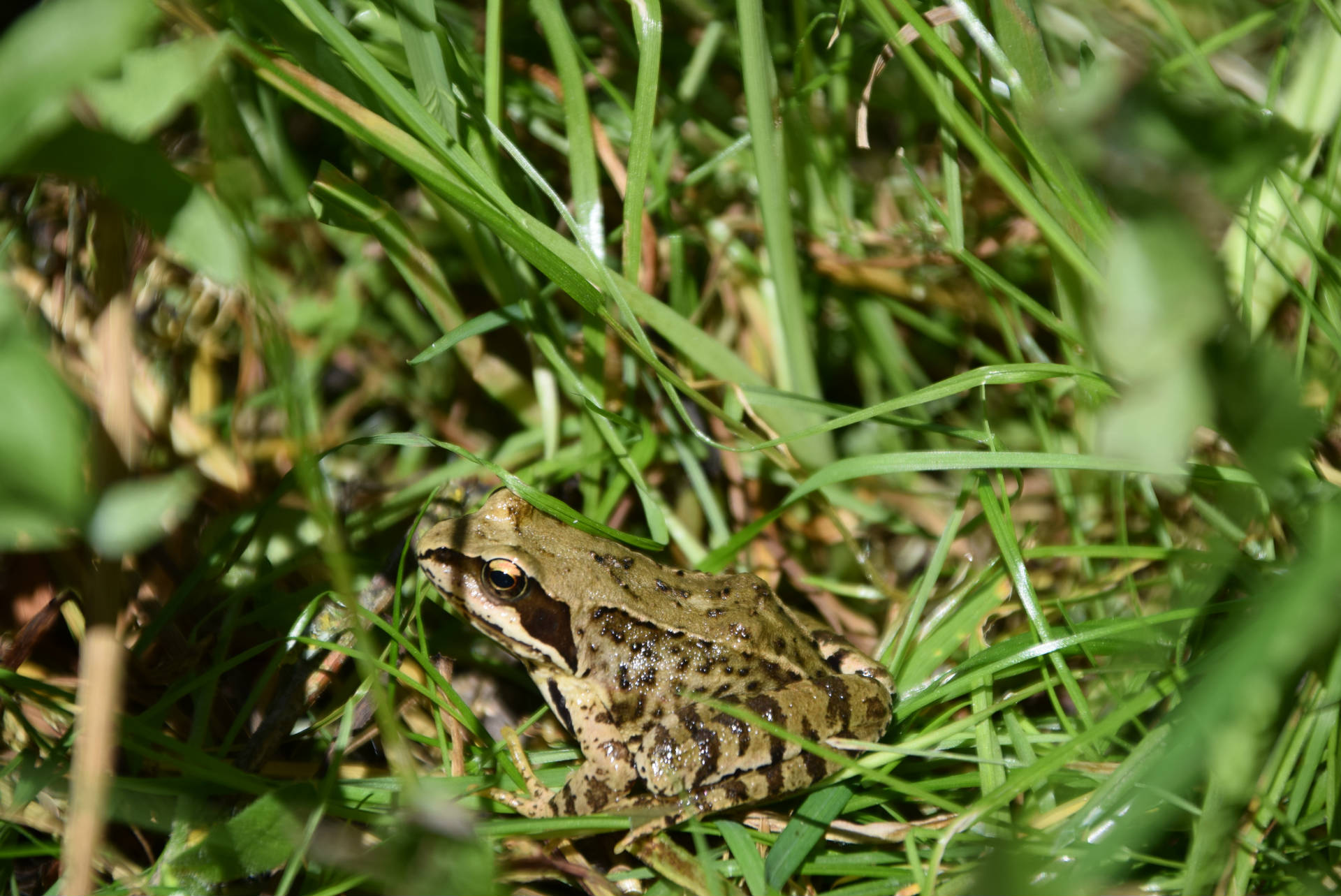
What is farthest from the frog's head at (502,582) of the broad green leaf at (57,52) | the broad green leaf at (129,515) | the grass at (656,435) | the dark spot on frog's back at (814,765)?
the broad green leaf at (57,52)

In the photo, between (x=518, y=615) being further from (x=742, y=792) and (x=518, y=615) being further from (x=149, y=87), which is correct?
(x=149, y=87)

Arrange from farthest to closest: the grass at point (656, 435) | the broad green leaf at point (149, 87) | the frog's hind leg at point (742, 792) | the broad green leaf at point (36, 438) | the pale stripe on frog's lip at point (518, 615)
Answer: the pale stripe on frog's lip at point (518, 615) → the frog's hind leg at point (742, 792) → the grass at point (656, 435) → the broad green leaf at point (149, 87) → the broad green leaf at point (36, 438)

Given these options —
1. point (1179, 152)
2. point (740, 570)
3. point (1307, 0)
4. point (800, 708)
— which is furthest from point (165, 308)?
point (1307, 0)

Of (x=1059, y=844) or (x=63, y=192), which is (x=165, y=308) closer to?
(x=63, y=192)

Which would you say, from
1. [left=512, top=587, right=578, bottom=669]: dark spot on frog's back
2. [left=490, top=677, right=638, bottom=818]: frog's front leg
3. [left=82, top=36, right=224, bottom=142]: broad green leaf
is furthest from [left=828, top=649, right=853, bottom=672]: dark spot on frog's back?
→ [left=82, top=36, right=224, bottom=142]: broad green leaf

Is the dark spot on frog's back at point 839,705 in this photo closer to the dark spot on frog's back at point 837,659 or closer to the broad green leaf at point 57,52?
the dark spot on frog's back at point 837,659
